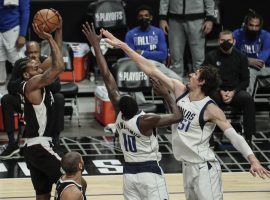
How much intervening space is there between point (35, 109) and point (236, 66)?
14.5ft

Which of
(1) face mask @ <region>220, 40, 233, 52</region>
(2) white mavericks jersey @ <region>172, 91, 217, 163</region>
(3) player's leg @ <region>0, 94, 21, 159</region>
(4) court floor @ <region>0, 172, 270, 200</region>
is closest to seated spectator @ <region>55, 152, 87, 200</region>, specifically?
(2) white mavericks jersey @ <region>172, 91, 217, 163</region>

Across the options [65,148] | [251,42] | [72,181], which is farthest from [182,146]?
[251,42]

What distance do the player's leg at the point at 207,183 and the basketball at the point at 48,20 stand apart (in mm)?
2425

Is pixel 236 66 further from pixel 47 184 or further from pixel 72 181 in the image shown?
pixel 72 181

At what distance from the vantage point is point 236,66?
1264 cm

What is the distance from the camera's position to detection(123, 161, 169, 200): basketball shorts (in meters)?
8.50

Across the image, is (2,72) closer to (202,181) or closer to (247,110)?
(247,110)

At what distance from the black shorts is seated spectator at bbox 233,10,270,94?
5.15 metres

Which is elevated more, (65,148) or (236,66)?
(236,66)

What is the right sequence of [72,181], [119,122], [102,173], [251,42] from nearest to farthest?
[72,181], [119,122], [102,173], [251,42]

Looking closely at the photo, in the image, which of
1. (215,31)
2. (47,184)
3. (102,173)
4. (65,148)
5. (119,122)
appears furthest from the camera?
(215,31)

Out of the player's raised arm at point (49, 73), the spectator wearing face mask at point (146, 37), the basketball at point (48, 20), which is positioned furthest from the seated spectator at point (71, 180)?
the spectator wearing face mask at point (146, 37)

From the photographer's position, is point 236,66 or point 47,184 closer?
point 47,184

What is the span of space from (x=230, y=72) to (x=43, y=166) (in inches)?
173
